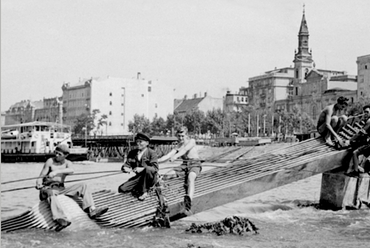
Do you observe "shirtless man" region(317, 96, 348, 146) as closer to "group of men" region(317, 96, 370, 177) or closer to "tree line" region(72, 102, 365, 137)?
"group of men" region(317, 96, 370, 177)

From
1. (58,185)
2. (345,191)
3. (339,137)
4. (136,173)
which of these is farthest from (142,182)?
(345,191)

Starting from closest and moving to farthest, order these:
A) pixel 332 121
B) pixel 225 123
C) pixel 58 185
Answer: pixel 58 185, pixel 332 121, pixel 225 123

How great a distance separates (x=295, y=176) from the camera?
12.0 meters

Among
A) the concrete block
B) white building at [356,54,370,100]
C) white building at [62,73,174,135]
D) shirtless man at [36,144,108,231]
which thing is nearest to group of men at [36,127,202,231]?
shirtless man at [36,144,108,231]

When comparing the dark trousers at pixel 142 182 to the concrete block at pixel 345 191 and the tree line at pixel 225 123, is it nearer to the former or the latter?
the concrete block at pixel 345 191

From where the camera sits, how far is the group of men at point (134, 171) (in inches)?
363

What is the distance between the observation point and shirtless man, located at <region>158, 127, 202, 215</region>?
996 cm

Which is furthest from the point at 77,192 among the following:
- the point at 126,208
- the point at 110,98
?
the point at 110,98

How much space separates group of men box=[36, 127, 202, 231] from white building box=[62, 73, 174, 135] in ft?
302

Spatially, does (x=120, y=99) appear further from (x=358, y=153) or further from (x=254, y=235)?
(x=254, y=235)

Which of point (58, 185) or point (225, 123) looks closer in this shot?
point (58, 185)

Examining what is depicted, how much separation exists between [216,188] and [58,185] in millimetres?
2964

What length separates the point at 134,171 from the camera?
9844 mm

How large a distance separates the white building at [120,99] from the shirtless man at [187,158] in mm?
92085
